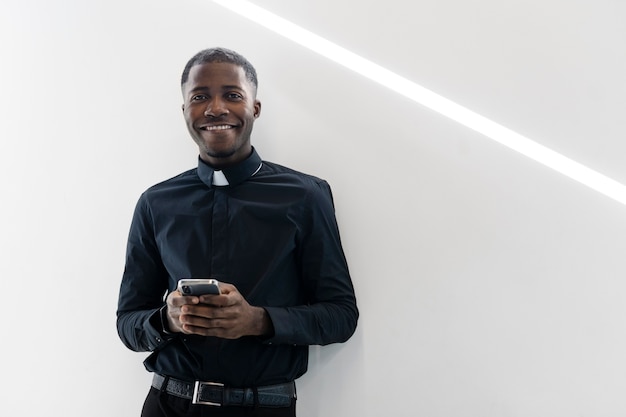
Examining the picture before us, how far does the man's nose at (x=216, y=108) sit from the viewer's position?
1.58 m

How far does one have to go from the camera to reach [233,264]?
5.15ft

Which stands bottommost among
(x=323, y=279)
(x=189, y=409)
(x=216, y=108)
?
(x=189, y=409)

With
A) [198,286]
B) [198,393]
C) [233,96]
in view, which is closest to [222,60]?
[233,96]

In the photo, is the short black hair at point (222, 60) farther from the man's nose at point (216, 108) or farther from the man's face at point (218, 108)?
the man's nose at point (216, 108)

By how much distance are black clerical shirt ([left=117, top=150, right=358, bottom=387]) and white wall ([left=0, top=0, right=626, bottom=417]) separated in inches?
5.2

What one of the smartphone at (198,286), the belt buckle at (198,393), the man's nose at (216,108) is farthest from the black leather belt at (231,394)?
the man's nose at (216,108)

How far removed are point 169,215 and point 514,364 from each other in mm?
1035

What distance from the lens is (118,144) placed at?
6.48ft

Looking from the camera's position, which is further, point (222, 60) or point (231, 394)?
point (222, 60)

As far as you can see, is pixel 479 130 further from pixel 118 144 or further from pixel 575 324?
pixel 118 144

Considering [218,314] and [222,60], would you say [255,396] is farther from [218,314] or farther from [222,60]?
[222,60]

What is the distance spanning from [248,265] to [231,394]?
0.33 meters

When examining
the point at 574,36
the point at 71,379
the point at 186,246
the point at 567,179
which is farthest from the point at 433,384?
the point at 71,379

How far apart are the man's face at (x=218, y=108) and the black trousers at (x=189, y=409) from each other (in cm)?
67
